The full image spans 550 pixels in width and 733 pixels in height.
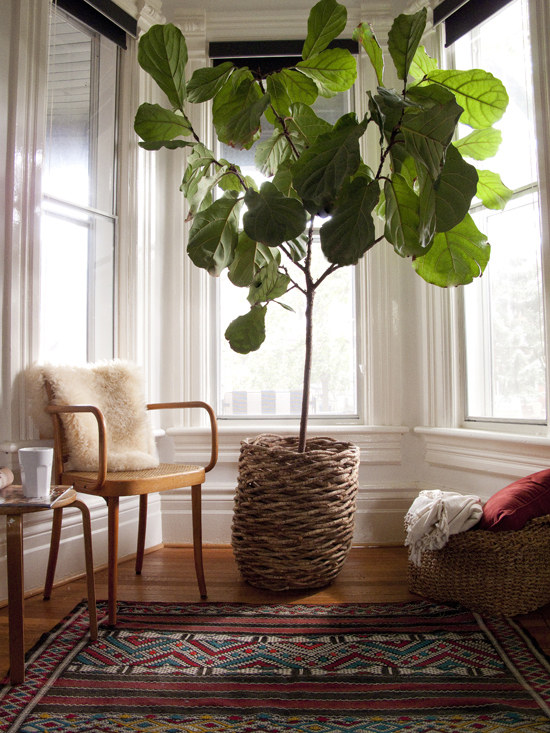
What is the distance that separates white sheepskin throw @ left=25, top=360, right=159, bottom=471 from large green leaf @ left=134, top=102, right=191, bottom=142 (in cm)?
87

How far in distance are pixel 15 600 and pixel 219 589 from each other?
2.81ft

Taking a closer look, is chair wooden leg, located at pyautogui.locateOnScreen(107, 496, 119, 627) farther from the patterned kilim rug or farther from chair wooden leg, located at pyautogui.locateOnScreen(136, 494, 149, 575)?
chair wooden leg, located at pyautogui.locateOnScreen(136, 494, 149, 575)

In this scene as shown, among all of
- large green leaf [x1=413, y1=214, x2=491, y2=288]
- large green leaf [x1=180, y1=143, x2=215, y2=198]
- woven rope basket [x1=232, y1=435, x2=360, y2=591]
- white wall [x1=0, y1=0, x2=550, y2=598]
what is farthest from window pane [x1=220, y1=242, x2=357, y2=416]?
large green leaf [x1=413, y1=214, x2=491, y2=288]

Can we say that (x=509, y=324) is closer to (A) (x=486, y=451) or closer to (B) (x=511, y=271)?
(B) (x=511, y=271)

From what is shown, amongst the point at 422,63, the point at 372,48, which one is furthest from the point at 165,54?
the point at 422,63

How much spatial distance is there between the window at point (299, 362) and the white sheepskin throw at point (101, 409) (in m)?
0.69

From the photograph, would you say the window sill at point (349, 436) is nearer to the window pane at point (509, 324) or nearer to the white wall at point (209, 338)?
the white wall at point (209, 338)

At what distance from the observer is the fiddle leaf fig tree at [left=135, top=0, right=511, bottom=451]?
1569 millimetres

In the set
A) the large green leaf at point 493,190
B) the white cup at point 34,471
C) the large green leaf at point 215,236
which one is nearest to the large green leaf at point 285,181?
the large green leaf at point 215,236

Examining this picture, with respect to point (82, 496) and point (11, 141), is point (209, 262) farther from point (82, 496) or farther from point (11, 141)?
point (82, 496)

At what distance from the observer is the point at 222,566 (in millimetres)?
2320

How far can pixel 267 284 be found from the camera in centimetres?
207

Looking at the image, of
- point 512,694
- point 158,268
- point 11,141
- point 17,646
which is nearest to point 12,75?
point 11,141

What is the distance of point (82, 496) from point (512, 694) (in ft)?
5.54
